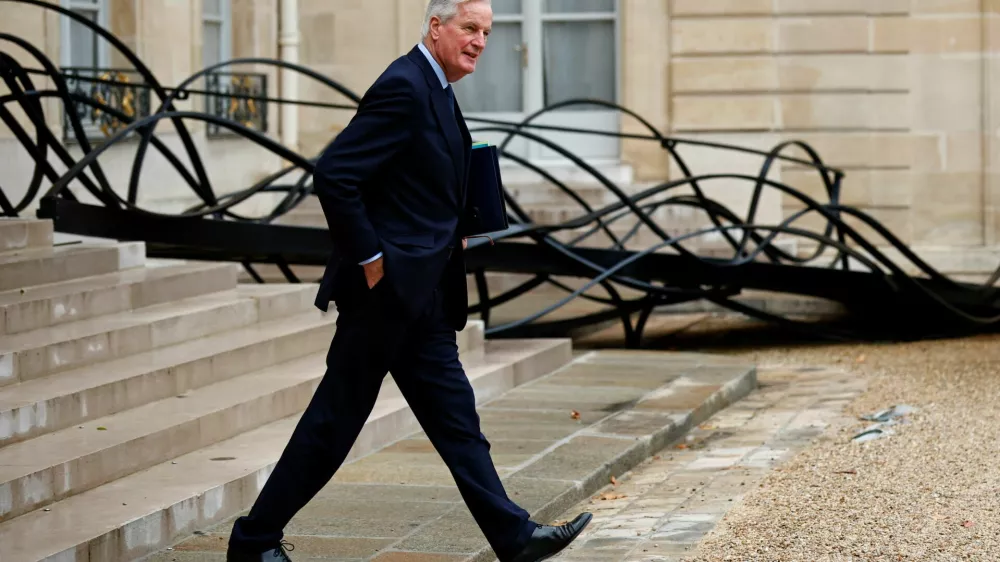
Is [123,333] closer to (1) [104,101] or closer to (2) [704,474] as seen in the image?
(2) [704,474]

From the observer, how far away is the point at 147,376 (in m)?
5.79

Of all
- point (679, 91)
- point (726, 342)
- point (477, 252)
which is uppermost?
point (679, 91)

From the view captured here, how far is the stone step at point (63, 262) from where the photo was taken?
20.9ft

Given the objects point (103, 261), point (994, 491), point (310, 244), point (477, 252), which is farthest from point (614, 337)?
point (994, 491)

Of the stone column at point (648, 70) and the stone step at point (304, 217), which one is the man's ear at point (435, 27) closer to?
the stone step at point (304, 217)

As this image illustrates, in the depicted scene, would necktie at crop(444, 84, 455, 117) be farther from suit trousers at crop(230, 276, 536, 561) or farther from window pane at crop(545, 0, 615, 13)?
window pane at crop(545, 0, 615, 13)

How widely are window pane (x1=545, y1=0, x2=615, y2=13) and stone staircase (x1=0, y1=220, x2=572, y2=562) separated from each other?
235 inches

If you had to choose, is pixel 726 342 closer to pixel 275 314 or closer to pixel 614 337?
pixel 614 337

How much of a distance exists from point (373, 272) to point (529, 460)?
7.06ft

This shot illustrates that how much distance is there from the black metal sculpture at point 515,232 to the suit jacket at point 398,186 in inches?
131

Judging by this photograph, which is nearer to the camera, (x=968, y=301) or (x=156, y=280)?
(x=156, y=280)

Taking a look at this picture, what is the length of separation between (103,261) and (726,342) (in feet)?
15.5

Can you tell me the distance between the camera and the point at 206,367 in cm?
620

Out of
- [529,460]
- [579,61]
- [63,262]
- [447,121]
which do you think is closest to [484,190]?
[447,121]
